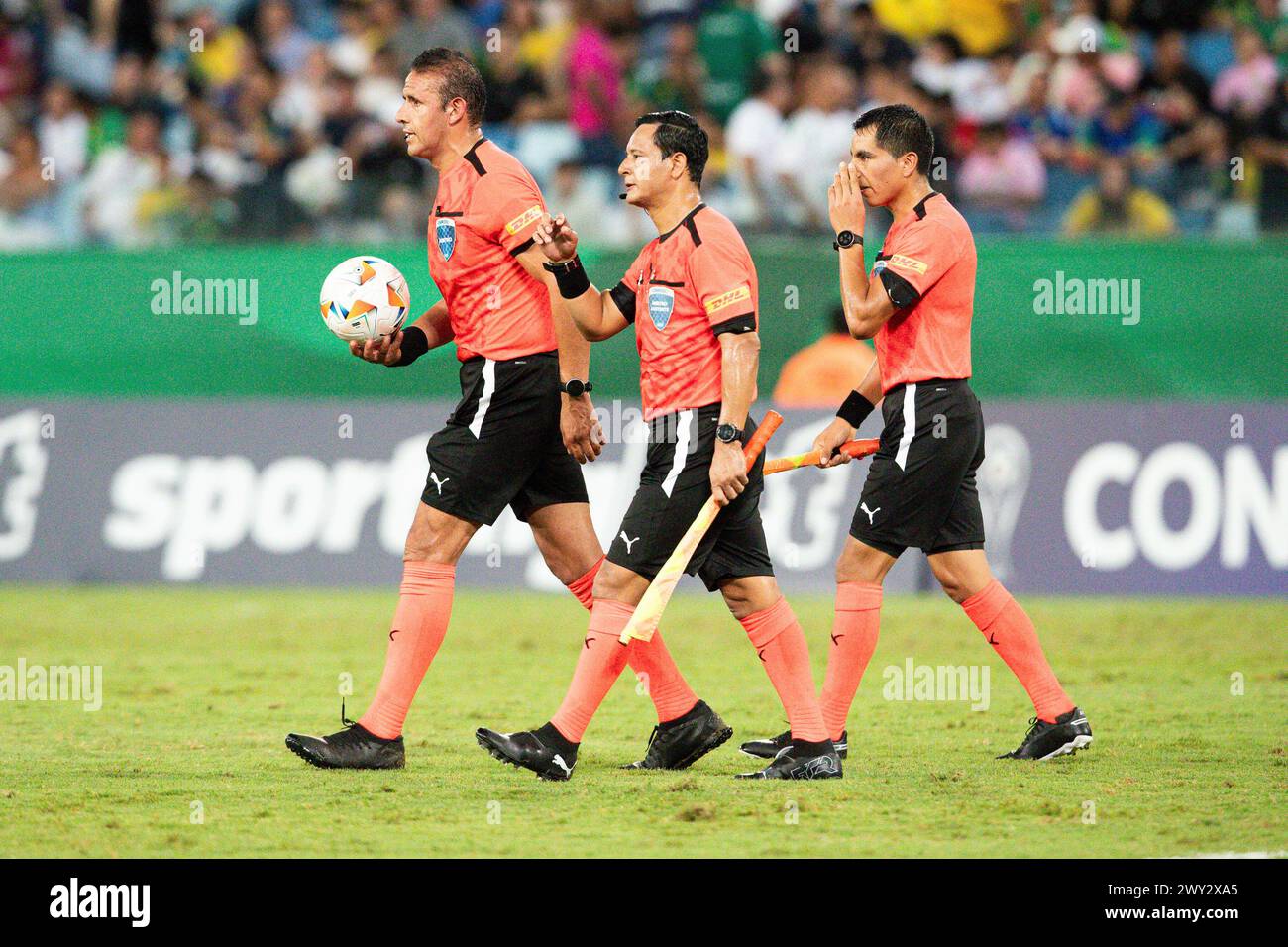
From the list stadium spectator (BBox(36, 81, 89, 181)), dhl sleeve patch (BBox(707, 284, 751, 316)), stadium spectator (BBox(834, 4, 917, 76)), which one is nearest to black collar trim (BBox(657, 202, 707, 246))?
dhl sleeve patch (BBox(707, 284, 751, 316))

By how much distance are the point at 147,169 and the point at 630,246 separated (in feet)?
15.4

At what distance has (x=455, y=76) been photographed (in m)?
7.40

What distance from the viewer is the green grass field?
605 cm

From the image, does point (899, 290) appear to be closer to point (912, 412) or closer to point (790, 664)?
point (912, 412)

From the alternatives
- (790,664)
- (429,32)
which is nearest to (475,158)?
(790,664)

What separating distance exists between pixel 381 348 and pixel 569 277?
1139 mm

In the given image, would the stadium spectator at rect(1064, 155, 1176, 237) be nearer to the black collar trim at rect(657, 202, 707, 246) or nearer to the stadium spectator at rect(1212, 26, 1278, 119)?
the stadium spectator at rect(1212, 26, 1278, 119)

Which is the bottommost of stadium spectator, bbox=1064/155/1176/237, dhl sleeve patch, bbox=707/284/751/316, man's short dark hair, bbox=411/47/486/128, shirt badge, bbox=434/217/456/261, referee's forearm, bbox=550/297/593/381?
referee's forearm, bbox=550/297/593/381

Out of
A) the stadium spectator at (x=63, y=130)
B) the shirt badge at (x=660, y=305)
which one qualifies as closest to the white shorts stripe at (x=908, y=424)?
the shirt badge at (x=660, y=305)

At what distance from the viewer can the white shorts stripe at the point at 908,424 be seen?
7.32 m

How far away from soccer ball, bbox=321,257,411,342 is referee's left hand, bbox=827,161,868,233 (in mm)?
1950

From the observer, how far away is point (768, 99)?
1572 cm

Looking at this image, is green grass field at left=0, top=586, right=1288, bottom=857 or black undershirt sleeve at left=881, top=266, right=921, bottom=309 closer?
green grass field at left=0, top=586, right=1288, bottom=857

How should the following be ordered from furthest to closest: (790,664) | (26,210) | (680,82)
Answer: (680,82) → (26,210) → (790,664)
